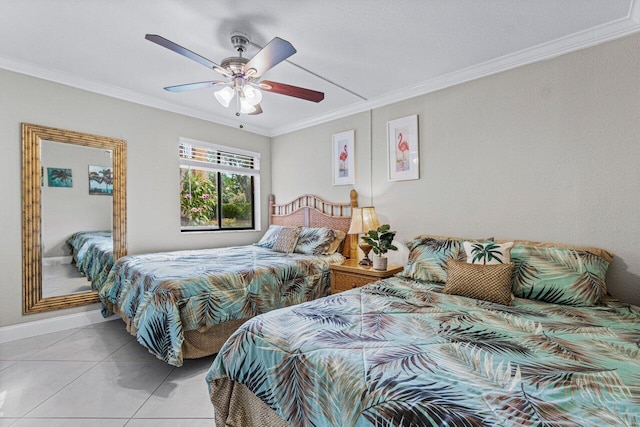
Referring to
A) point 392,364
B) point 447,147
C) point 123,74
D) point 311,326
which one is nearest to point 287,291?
point 311,326

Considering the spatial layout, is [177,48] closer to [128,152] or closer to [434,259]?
[128,152]

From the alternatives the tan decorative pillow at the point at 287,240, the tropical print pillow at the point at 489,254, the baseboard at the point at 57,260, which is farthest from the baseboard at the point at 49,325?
the tropical print pillow at the point at 489,254

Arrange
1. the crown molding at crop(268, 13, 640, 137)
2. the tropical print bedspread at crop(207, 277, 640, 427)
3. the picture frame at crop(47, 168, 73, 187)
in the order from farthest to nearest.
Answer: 1. the picture frame at crop(47, 168, 73, 187)
2. the crown molding at crop(268, 13, 640, 137)
3. the tropical print bedspread at crop(207, 277, 640, 427)

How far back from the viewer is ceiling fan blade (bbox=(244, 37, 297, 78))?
1720mm

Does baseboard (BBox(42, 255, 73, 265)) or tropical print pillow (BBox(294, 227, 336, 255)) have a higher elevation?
tropical print pillow (BBox(294, 227, 336, 255))

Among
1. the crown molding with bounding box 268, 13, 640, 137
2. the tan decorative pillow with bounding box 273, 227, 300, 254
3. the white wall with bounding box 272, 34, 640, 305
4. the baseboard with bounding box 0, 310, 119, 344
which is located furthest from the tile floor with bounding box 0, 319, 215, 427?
the crown molding with bounding box 268, 13, 640, 137

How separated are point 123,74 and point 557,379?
3.75 meters

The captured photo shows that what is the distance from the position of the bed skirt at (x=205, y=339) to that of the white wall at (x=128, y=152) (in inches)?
50.1

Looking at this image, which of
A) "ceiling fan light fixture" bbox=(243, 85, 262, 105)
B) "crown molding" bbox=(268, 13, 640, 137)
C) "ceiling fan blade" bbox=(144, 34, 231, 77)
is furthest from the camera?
"ceiling fan light fixture" bbox=(243, 85, 262, 105)

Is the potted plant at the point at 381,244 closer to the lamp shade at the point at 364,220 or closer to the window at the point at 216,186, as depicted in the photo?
the lamp shade at the point at 364,220

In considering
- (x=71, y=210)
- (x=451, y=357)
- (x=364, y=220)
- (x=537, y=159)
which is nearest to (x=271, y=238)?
(x=364, y=220)

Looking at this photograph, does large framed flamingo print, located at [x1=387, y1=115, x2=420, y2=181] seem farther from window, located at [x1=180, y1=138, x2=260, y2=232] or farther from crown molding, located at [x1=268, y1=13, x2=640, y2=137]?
window, located at [x1=180, y1=138, x2=260, y2=232]

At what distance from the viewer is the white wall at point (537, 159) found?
2117 mm

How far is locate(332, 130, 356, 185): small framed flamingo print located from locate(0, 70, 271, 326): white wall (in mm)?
1423
